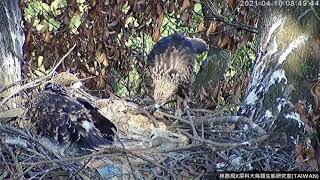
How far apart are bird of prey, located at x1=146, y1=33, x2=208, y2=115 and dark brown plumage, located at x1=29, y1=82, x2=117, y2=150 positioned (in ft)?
4.03

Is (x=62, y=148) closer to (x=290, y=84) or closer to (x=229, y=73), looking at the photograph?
(x=290, y=84)

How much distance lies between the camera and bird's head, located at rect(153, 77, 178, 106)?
5734 millimetres

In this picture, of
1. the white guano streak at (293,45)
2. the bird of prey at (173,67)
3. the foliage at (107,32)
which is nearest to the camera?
the white guano streak at (293,45)

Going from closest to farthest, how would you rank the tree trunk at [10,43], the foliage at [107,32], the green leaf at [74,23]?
1. the tree trunk at [10,43]
2. the foliage at [107,32]
3. the green leaf at [74,23]

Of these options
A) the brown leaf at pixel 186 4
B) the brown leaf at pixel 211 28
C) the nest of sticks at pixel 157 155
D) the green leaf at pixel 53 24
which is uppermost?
the brown leaf at pixel 186 4

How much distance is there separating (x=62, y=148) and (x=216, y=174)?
96cm

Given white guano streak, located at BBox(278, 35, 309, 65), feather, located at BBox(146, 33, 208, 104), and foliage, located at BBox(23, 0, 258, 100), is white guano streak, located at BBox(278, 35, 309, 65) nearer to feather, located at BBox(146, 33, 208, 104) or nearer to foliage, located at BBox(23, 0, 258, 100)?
feather, located at BBox(146, 33, 208, 104)

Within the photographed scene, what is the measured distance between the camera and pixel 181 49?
20.1 feet

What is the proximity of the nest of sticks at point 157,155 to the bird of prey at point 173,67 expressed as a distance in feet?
3.98

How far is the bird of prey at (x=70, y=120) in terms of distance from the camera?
14.7ft

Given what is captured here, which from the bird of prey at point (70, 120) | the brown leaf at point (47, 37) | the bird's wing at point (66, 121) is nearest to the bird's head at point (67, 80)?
the bird of prey at point (70, 120)

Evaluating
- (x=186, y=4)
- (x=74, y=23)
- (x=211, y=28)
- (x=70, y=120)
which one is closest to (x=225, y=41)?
(x=211, y=28)

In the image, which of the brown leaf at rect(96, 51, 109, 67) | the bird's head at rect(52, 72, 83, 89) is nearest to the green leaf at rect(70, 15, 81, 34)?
the brown leaf at rect(96, 51, 109, 67)

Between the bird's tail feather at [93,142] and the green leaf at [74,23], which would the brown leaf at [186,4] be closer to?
the green leaf at [74,23]
